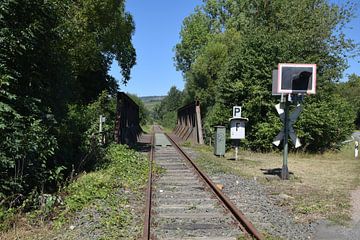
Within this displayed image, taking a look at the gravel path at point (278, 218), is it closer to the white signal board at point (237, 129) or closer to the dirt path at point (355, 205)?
the dirt path at point (355, 205)

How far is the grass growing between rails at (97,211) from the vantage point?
21.1ft

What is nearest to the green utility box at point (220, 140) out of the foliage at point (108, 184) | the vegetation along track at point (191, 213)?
the foliage at point (108, 184)

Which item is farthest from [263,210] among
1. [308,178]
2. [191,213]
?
[308,178]

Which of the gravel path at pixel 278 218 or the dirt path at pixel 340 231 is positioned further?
the gravel path at pixel 278 218

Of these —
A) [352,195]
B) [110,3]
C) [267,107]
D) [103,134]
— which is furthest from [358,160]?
[110,3]

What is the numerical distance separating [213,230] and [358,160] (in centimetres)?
1271

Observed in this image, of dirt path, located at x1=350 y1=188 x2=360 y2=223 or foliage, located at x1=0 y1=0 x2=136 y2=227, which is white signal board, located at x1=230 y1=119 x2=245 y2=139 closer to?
foliage, located at x1=0 y1=0 x2=136 y2=227

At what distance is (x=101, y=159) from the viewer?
1368cm

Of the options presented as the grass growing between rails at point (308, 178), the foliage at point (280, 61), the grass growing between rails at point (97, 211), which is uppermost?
the foliage at point (280, 61)

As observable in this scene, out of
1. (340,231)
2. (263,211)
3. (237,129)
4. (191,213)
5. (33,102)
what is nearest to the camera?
(340,231)

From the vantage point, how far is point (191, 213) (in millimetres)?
7816

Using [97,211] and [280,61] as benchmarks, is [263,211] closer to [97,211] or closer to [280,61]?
[97,211]

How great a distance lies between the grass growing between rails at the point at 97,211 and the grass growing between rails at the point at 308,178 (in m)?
2.84

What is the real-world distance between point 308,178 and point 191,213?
556cm
